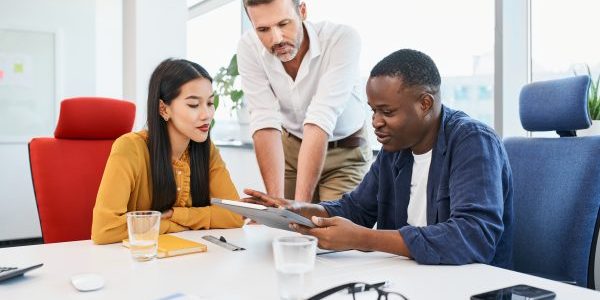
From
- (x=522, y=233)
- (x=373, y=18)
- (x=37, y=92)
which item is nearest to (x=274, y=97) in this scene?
(x=522, y=233)

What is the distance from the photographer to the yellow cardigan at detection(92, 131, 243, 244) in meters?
1.51

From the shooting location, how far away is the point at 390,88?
4.75 ft

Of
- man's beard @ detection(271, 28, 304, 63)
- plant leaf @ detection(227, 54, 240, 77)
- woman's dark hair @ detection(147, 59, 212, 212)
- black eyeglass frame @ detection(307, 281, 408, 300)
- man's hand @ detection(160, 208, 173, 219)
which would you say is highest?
plant leaf @ detection(227, 54, 240, 77)

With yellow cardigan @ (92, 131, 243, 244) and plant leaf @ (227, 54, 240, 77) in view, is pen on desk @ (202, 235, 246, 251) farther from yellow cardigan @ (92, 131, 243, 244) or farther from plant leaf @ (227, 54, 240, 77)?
plant leaf @ (227, 54, 240, 77)

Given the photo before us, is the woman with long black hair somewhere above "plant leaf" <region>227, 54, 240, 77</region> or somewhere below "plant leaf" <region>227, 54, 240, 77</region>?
below

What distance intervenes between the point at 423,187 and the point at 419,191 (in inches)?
0.7

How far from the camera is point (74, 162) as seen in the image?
6.66 feet

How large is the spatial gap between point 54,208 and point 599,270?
201 cm

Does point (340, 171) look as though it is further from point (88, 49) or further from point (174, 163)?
point (88, 49)

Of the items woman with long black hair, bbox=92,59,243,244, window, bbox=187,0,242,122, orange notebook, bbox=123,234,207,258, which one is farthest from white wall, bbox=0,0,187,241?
orange notebook, bbox=123,234,207,258

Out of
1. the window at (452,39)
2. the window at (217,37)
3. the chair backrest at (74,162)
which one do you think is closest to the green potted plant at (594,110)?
the window at (452,39)

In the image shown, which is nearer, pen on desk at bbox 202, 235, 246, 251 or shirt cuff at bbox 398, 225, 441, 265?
shirt cuff at bbox 398, 225, 441, 265

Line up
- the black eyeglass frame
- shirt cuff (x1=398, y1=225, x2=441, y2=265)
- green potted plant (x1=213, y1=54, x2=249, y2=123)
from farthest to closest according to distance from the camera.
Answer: green potted plant (x1=213, y1=54, x2=249, y2=123) → shirt cuff (x1=398, y1=225, x2=441, y2=265) → the black eyeglass frame

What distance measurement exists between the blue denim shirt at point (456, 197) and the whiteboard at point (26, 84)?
3835 millimetres
